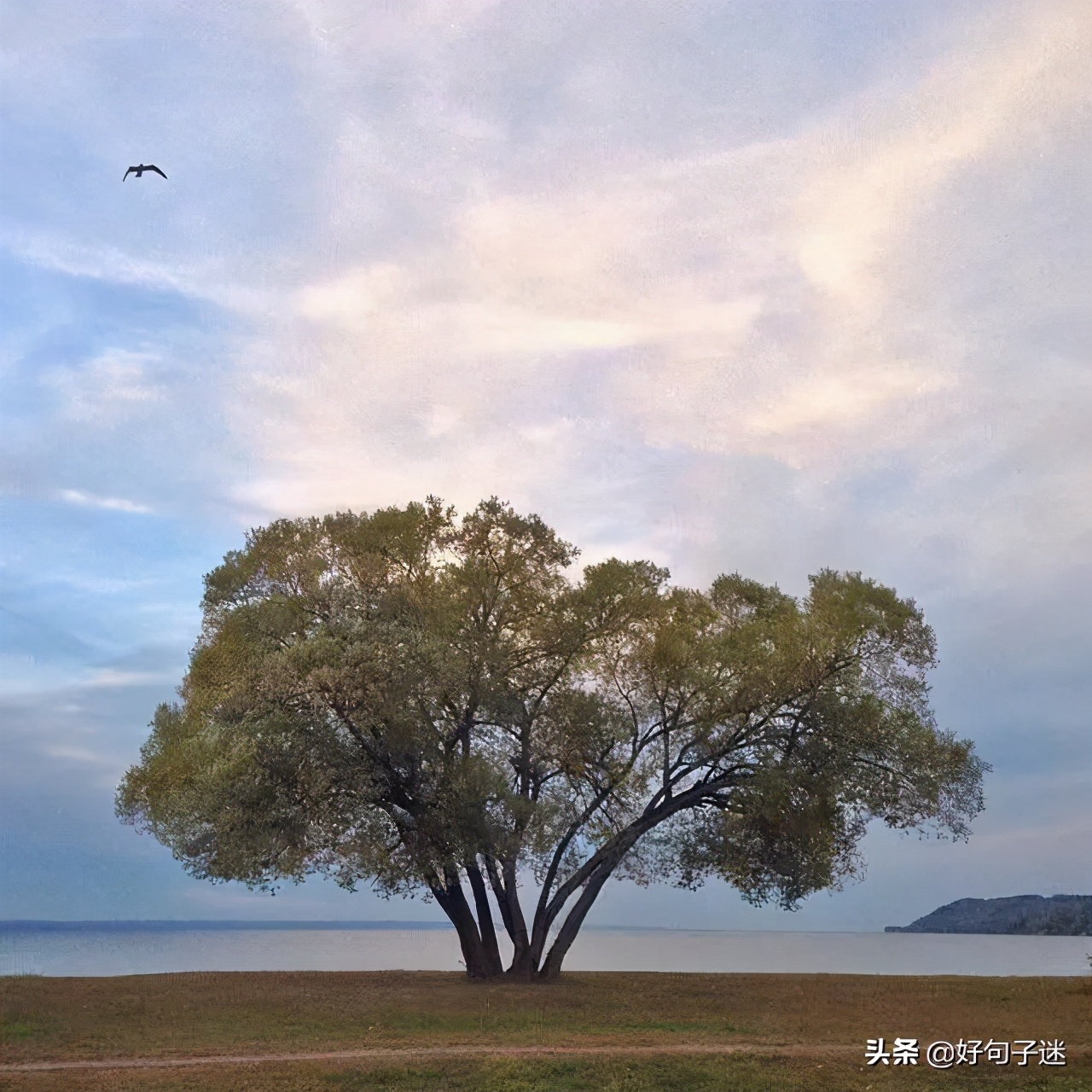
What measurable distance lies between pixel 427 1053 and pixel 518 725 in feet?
41.5

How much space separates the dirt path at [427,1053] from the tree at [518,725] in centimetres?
926

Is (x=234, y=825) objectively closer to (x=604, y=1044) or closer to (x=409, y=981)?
(x=409, y=981)

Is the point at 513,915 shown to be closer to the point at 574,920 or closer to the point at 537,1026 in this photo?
the point at 574,920

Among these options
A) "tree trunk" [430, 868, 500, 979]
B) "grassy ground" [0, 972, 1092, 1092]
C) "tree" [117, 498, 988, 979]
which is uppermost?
"tree" [117, 498, 988, 979]

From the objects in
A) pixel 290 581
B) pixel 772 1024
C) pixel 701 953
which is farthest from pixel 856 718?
pixel 701 953

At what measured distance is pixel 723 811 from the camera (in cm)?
3562

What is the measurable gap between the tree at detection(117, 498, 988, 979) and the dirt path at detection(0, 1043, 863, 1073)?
9256 mm

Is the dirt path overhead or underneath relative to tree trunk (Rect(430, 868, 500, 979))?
underneath

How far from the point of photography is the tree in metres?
31.5

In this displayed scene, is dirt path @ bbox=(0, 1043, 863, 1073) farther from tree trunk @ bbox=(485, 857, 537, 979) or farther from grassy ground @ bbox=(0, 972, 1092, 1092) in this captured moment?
tree trunk @ bbox=(485, 857, 537, 979)

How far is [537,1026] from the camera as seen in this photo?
26.2 m

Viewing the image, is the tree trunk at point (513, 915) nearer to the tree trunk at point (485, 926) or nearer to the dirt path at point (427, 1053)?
the tree trunk at point (485, 926)

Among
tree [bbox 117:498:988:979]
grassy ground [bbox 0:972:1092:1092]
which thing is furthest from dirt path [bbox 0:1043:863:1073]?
tree [bbox 117:498:988:979]

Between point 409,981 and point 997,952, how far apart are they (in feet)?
224
